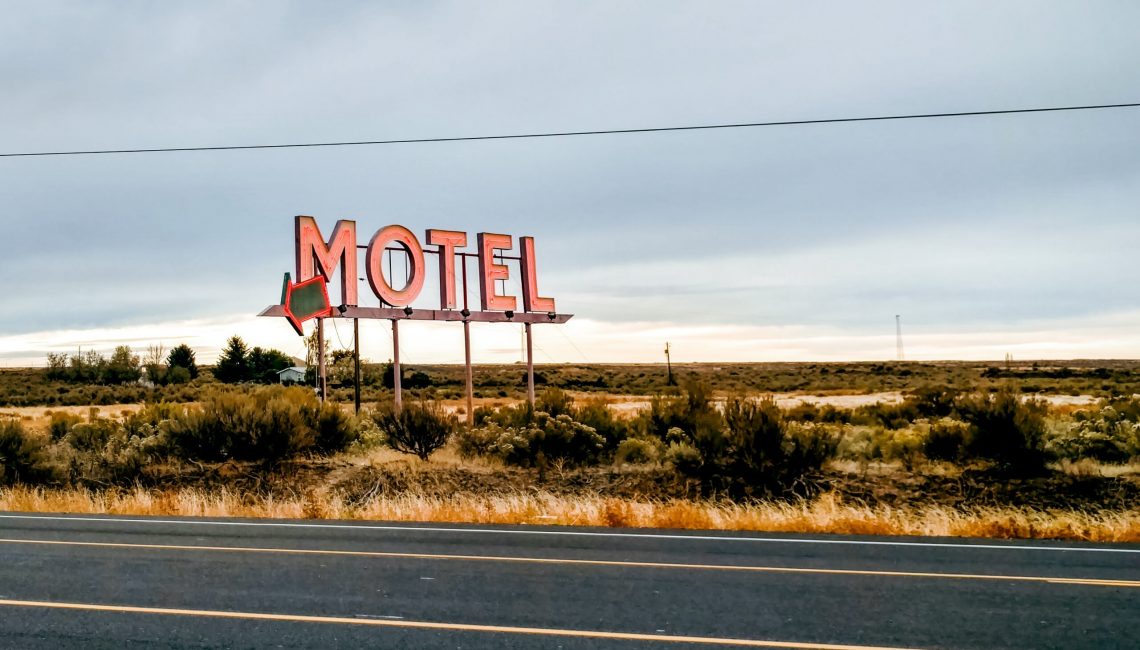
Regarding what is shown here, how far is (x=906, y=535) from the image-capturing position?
1346 centimetres

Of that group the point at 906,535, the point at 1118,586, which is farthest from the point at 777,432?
the point at 1118,586

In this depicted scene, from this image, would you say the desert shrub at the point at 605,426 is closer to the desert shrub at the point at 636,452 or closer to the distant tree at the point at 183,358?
the desert shrub at the point at 636,452

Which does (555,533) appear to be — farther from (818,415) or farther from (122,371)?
(122,371)

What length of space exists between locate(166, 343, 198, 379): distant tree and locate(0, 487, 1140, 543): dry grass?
85.8 m

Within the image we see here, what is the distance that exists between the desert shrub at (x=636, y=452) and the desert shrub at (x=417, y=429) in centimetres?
506

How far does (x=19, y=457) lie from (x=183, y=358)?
83201 millimetres

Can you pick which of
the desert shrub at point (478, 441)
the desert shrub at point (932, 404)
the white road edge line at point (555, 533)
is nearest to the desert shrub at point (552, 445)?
the desert shrub at point (478, 441)

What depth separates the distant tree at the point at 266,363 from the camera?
9356 cm

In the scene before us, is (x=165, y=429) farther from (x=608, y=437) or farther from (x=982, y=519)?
(x=982, y=519)

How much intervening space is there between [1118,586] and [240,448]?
1873 centimetres

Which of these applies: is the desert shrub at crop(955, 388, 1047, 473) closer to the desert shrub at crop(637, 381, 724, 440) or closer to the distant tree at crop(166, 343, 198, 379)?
the desert shrub at crop(637, 381, 724, 440)

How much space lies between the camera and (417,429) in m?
24.3

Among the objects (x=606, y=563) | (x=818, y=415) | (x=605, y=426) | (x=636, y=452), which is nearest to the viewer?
(x=606, y=563)

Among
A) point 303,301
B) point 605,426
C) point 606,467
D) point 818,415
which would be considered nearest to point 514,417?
point 605,426
